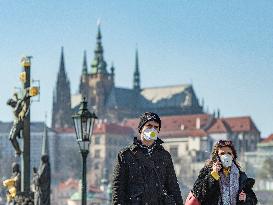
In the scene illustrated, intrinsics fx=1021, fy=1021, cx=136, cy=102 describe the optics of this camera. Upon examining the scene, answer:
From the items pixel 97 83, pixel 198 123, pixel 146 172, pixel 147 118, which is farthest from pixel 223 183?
pixel 97 83

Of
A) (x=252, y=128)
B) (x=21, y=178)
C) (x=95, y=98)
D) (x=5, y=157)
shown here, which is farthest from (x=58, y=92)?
(x=21, y=178)

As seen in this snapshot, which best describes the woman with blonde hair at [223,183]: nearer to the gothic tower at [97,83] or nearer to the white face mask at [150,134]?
the white face mask at [150,134]

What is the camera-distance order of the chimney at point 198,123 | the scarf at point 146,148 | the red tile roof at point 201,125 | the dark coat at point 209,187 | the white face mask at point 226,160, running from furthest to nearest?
the chimney at point 198,123 < the red tile roof at point 201,125 < the scarf at point 146,148 < the dark coat at point 209,187 < the white face mask at point 226,160

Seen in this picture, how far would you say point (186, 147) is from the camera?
179250 mm

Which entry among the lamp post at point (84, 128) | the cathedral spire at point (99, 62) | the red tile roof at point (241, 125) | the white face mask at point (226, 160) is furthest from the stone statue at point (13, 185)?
the cathedral spire at point (99, 62)

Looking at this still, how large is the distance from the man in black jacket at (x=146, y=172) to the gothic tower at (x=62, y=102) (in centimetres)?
18287

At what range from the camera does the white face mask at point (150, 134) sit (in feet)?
25.6

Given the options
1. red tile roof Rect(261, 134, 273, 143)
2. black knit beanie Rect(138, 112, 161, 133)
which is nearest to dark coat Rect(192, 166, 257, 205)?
black knit beanie Rect(138, 112, 161, 133)

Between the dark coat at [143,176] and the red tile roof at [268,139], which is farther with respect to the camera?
the red tile roof at [268,139]

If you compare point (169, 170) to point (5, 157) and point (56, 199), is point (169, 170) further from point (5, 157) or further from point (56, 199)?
point (5, 157)

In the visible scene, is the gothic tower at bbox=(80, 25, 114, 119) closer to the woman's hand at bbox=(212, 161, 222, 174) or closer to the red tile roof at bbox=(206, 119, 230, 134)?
the red tile roof at bbox=(206, 119, 230, 134)

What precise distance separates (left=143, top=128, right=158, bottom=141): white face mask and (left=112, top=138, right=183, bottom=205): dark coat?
0.40 feet

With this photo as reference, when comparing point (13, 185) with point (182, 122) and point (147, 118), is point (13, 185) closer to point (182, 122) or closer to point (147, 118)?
point (147, 118)

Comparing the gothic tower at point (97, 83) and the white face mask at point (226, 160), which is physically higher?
the gothic tower at point (97, 83)
